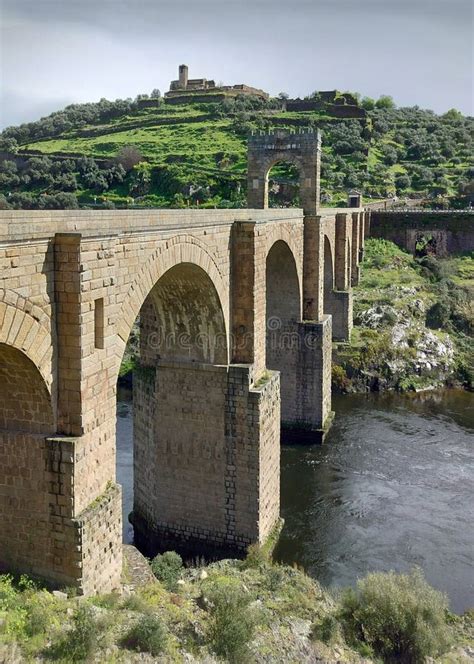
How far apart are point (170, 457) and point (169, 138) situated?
52.2 meters

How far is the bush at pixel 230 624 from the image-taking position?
30.4 ft

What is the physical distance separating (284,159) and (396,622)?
1665 cm

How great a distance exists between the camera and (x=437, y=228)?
4416 centimetres

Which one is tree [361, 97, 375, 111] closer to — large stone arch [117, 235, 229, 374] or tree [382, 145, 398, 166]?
tree [382, 145, 398, 166]

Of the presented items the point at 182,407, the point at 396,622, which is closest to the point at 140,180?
the point at 182,407

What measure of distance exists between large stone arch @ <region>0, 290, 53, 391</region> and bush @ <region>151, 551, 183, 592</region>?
5384mm

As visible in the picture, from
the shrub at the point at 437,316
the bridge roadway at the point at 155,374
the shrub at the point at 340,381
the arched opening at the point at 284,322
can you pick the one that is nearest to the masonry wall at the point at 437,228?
the shrub at the point at 437,316

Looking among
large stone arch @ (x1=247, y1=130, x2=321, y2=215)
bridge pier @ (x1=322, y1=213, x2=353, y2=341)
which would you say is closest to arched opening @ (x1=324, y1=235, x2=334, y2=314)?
bridge pier @ (x1=322, y1=213, x2=353, y2=341)

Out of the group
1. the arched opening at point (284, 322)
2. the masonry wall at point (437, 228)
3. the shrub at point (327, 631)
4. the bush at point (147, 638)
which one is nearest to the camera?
the bush at point (147, 638)

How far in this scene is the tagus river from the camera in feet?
51.5

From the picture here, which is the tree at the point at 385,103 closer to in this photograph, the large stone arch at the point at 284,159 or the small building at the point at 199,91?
the small building at the point at 199,91

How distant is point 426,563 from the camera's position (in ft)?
51.2

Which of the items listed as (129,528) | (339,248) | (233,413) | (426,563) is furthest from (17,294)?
(339,248)

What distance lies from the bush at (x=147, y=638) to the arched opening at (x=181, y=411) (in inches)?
262
